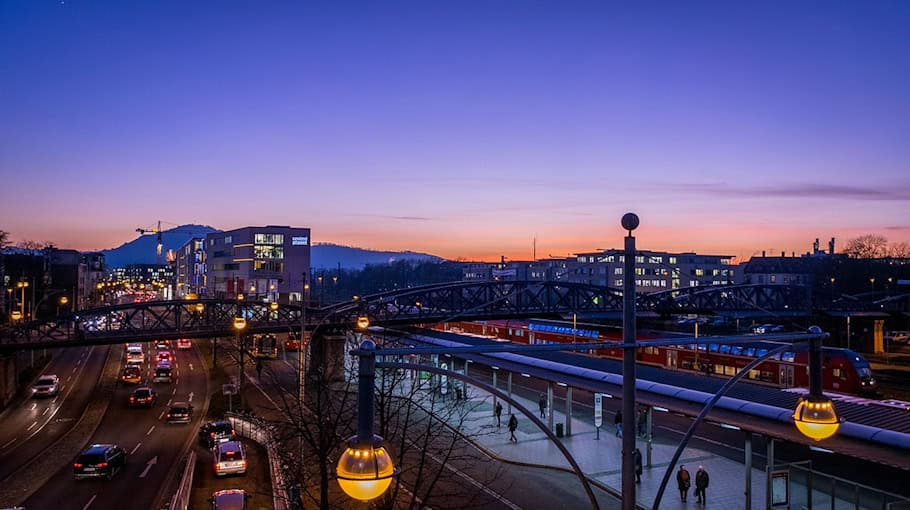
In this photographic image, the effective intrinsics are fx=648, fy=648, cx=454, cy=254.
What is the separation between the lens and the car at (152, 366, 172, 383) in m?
53.7

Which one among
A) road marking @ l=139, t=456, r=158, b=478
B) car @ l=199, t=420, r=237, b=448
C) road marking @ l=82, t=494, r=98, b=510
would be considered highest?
car @ l=199, t=420, r=237, b=448

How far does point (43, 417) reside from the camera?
40.3m

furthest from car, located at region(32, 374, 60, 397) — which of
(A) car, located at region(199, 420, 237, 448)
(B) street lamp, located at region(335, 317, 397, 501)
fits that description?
(B) street lamp, located at region(335, 317, 397, 501)

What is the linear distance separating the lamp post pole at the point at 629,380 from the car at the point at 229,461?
76.4ft

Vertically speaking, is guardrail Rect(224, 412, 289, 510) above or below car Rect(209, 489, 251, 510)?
below

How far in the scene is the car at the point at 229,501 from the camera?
824 inches

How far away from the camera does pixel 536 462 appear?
2956cm

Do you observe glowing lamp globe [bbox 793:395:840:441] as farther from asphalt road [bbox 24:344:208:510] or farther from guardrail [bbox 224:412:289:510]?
asphalt road [bbox 24:344:208:510]

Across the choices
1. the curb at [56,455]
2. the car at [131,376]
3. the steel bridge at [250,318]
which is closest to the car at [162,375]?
the car at [131,376]

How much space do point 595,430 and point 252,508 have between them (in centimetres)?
1950

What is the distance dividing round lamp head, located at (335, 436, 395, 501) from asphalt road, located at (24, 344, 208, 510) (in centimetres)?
2189

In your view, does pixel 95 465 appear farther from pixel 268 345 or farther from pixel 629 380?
pixel 268 345

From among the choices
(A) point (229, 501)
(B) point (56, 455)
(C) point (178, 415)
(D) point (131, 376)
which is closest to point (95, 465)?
(B) point (56, 455)

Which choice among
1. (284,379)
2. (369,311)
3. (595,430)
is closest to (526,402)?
(595,430)
